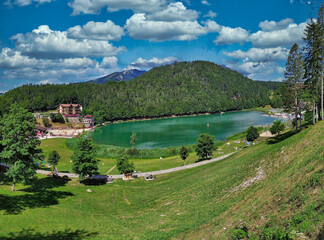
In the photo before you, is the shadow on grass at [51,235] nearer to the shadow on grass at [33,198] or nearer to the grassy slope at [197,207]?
the grassy slope at [197,207]

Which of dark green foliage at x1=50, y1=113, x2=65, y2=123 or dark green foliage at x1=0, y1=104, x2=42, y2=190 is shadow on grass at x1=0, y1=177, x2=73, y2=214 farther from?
dark green foliage at x1=50, y1=113, x2=65, y2=123

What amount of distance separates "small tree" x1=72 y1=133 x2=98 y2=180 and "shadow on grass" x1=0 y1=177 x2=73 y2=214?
591 centimetres

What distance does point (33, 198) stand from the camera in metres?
31.9

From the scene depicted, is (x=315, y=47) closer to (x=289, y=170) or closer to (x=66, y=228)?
(x=289, y=170)

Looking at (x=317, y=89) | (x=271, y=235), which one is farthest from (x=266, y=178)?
(x=317, y=89)

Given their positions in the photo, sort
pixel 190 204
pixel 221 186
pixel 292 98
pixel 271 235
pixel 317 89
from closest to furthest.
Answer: pixel 271 235, pixel 190 204, pixel 221 186, pixel 317 89, pixel 292 98

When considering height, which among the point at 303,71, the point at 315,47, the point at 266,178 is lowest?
the point at 266,178

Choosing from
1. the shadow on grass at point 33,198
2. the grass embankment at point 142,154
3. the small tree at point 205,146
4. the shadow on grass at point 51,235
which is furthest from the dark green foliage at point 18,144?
the small tree at point 205,146

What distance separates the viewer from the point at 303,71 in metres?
50.0

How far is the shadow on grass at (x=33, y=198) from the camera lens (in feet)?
87.7

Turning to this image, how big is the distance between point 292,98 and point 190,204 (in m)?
37.1

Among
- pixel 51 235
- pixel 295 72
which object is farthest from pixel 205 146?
pixel 51 235

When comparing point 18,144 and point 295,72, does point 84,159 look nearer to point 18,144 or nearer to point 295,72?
point 18,144

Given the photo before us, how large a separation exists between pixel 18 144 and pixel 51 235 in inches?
662
